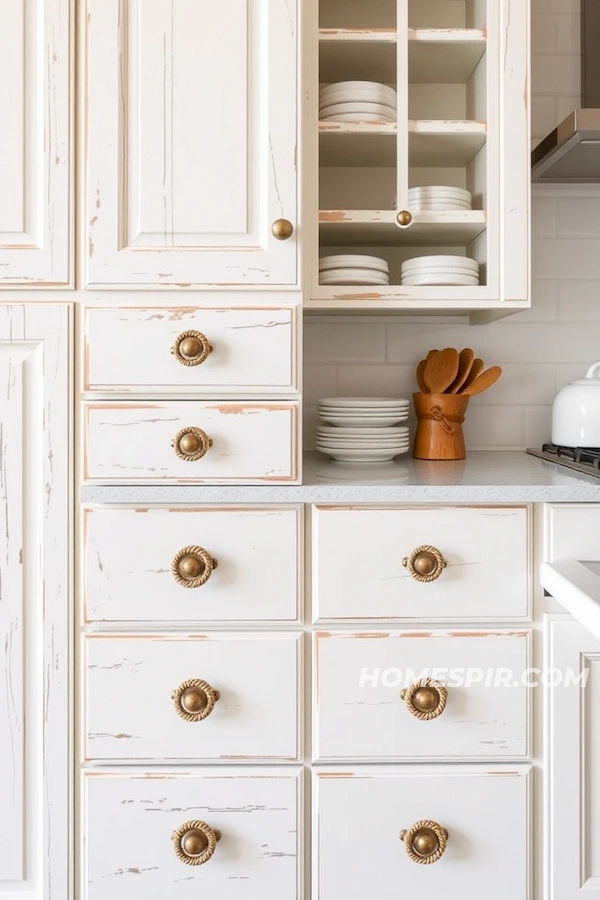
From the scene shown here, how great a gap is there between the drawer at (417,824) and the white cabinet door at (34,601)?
449 millimetres

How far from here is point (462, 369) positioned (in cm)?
181

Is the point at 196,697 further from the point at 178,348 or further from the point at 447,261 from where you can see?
the point at 447,261

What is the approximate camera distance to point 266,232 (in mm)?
1385

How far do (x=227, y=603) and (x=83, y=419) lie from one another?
39cm

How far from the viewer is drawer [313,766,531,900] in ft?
4.42

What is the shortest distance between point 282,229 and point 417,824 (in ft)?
3.28

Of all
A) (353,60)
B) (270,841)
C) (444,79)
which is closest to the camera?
(270,841)

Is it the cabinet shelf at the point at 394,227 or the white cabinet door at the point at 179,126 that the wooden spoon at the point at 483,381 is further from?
the white cabinet door at the point at 179,126

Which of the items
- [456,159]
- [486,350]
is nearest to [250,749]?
[486,350]

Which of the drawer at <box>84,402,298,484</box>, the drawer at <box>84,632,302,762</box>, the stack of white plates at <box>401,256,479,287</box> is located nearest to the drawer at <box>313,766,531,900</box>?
the drawer at <box>84,632,302,762</box>

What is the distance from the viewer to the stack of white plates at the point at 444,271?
1597mm

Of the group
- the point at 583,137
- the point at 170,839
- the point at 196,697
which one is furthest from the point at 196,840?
the point at 583,137

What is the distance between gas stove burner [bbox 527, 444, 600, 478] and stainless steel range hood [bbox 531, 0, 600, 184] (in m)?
0.60

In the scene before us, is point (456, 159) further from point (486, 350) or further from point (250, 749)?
point (250, 749)
